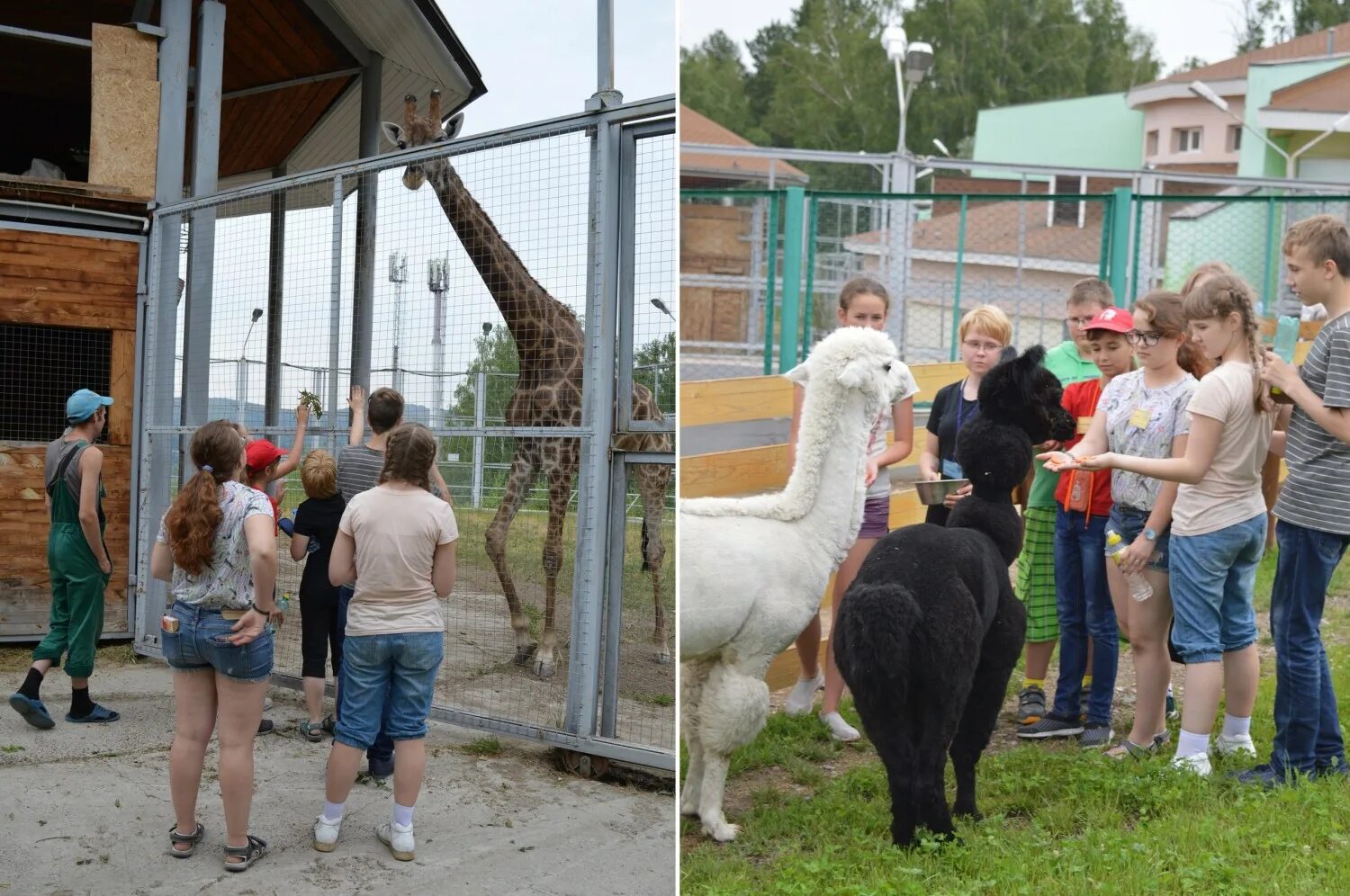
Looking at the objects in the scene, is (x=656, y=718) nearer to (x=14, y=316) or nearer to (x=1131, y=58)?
(x=14, y=316)

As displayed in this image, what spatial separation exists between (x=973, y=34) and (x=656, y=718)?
44.0 m

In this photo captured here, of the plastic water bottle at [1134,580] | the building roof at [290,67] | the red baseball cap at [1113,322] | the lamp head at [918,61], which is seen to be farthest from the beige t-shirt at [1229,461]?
the lamp head at [918,61]

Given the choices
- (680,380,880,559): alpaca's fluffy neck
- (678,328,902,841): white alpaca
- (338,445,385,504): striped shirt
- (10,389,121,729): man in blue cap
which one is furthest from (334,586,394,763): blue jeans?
(680,380,880,559): alpaca's fluffy neck

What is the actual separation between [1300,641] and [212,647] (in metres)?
3.46

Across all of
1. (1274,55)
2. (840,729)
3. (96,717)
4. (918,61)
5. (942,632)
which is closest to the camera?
(942,632)

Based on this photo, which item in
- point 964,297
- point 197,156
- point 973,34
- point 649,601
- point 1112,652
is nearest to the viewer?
point 1112,652

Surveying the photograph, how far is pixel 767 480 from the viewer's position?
528cm

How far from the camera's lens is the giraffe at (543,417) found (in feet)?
19.6

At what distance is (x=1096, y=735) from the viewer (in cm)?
444

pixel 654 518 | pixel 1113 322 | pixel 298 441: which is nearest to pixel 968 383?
pixel 1113 322

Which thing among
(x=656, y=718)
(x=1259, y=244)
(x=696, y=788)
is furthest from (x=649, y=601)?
(x=1259, y=244)

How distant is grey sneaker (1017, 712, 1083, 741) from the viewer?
4.54 meters

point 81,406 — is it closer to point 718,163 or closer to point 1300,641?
point 1300,641

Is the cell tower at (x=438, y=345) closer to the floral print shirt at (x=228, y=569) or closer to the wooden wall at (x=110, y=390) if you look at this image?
the floral print shirt at (x=228, y=569)
